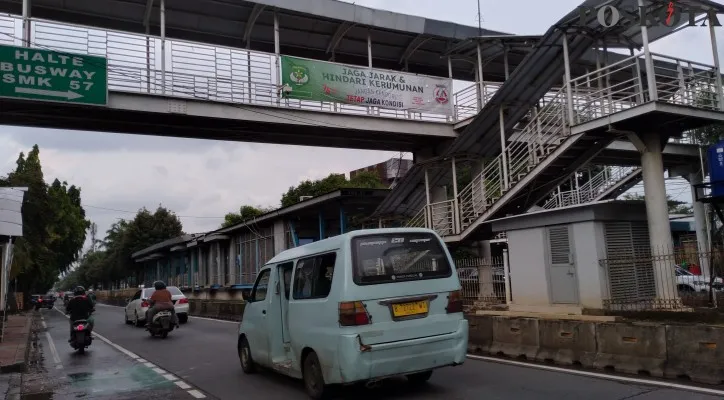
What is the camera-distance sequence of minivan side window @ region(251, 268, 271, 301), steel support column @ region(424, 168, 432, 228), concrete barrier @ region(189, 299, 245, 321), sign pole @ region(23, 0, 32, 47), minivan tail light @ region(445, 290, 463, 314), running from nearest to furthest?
minivan tail light @ region(445, 290, 463, 314) < minivan side window @ region(251, 268, 271, 301) < sign pole @ region(23, 0, 32, 47) < steel support column @ region(424, 168, 432, 228) < concrete barrier @ region(189, 299, 245, 321)

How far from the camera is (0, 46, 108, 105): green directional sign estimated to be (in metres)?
16.1

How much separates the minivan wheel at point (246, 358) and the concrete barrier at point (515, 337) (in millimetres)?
4285

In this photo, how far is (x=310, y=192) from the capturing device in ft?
152

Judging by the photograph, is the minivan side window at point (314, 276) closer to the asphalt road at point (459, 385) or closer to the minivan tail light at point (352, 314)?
the minivan tail light at point (352, 314)

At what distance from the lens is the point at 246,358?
31.2 feet

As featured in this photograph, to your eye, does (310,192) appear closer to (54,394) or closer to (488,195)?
(488,195)

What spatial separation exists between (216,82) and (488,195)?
365 inches

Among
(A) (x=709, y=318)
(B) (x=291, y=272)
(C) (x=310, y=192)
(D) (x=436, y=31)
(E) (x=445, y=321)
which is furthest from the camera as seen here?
(C) (x=310, y=192)

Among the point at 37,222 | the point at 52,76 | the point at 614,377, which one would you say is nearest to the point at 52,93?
the point at 52,76

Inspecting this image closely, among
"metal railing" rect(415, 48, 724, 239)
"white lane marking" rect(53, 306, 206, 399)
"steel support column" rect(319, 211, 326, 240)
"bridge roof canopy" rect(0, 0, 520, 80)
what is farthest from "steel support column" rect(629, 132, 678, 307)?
"steel support column" rect(319, 211, 326, 240)

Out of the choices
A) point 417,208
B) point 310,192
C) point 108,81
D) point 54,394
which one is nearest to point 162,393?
point 54,394

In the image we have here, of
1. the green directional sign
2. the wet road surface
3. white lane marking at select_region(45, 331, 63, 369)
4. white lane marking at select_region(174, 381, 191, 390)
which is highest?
the green directional sign

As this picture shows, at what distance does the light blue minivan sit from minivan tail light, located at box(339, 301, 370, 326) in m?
0.01

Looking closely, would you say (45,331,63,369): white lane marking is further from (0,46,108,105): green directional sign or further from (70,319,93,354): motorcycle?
(0,46,108,105): green directional sign
